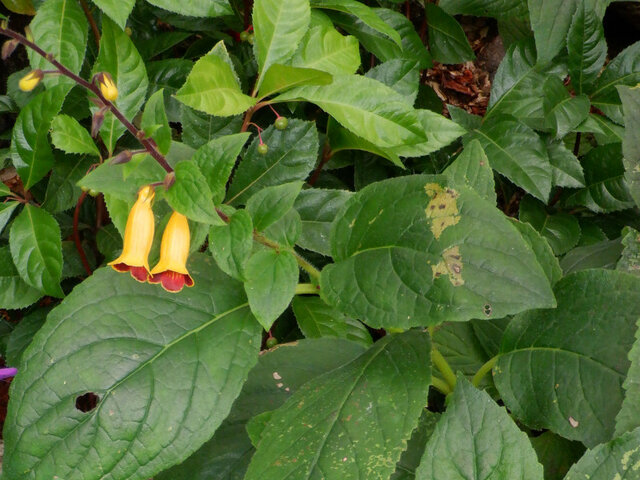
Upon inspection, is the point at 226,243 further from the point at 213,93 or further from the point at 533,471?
the point at 533,471

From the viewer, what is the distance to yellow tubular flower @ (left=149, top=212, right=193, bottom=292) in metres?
1.19

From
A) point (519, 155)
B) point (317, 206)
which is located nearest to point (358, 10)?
point (317, 206)

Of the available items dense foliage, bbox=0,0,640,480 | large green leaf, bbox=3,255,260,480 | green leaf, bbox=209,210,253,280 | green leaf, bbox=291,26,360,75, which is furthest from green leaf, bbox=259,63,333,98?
large green leaf, bbox=3,255,260,480

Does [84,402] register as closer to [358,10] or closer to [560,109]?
[358,10]

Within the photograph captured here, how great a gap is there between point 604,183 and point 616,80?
1.10ft

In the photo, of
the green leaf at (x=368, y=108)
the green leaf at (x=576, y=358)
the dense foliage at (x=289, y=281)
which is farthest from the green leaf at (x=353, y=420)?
the green leaf at (x=368, y=108)

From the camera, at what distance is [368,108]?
154 centimetres

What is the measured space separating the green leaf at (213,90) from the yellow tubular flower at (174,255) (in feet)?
1.08

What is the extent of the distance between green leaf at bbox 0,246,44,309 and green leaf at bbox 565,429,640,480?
1.35 metres

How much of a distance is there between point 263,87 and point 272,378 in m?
0.72

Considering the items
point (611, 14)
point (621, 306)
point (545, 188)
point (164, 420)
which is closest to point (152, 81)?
point (164, 420)

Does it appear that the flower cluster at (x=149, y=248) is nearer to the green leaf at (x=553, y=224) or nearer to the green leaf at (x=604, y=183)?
the green leaf at (x=553, y=224)

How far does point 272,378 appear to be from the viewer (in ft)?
5.07

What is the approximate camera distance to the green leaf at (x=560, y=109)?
1893mm
